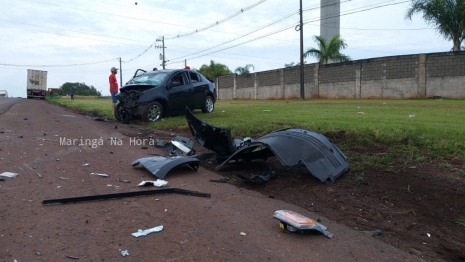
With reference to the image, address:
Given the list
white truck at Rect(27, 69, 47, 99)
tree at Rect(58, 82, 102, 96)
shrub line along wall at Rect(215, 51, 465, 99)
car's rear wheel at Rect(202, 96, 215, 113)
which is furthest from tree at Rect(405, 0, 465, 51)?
tree at Rect(58, 82, 102, 96)

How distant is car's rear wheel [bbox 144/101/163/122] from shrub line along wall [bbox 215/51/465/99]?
68.1ft

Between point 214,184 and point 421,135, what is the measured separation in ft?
13.2

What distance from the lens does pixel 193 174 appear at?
599 cm

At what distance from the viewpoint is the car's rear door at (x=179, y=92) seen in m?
13.2

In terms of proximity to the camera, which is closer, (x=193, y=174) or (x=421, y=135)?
(x=193, y=174)

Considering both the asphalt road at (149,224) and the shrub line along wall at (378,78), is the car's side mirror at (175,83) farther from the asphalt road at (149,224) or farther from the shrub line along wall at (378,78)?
the shrub line along wall at (378,78)

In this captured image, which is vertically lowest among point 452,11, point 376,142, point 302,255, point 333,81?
point 302,255

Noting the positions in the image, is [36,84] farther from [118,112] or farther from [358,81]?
[118,112]

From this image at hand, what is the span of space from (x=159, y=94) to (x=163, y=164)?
7.18 metres

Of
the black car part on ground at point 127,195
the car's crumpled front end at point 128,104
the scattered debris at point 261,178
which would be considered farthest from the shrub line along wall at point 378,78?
the black car part on ground at point 127,195

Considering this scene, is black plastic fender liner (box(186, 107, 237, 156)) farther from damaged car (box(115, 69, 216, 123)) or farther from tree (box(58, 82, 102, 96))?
tree (box(58, 82, 102, 96))

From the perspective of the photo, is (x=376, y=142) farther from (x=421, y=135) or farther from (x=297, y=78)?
(x=297, y=78)

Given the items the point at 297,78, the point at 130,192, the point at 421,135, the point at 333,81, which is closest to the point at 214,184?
the point at 130,192

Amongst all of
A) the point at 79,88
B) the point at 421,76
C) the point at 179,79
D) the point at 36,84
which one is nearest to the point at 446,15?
the point at 421,76
